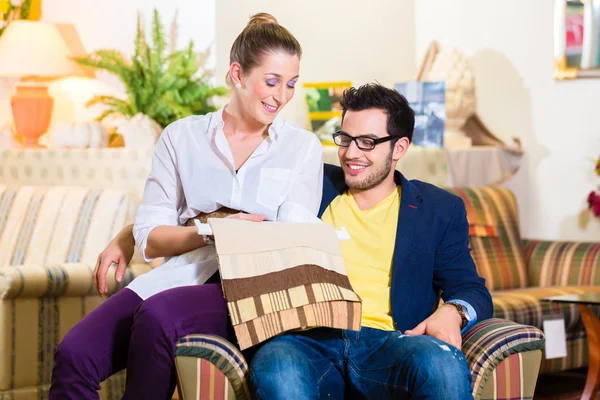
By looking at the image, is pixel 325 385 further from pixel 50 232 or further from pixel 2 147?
pixel 2 147

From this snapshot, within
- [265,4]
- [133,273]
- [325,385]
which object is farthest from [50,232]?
[325,385]

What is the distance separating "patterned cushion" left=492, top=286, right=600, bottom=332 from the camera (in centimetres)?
368

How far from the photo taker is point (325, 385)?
2.19 metres

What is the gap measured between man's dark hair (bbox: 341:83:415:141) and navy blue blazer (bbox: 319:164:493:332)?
0.51ft

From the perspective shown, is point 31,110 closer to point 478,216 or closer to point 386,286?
point 478,216

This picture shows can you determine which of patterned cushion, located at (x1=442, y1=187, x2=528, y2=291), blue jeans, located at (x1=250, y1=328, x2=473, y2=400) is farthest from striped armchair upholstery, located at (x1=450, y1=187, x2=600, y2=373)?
blue jeans, located at (x1=250, y1=328, x2=473, y2=400)

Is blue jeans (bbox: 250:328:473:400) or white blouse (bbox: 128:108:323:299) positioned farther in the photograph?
white blouse (bbox: 128:108:323:299)

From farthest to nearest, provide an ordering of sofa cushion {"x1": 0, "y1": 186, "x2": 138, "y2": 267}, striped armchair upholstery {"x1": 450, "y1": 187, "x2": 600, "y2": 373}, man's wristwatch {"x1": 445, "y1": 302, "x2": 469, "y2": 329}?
striped armchair upholstery {"x1": 450, "y1": 187, "x2": 600, "y2": 373}, sofa cushion {"x1": 0, "y1": 186, "x2": 138, "y2": 267}, man's wristwatch {"x1": 445, "y1": 302, "x2": 469, "y2": 329}

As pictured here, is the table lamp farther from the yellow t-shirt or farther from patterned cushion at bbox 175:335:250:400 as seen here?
patterned cushion at bbox 175:335:250:400

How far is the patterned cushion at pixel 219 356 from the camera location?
2.05 metres

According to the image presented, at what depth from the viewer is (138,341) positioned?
204 centimetres

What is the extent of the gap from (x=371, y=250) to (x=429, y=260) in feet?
0.51

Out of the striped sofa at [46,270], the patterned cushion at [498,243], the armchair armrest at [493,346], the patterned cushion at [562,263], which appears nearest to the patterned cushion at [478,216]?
the patterned cushion at [498,243]

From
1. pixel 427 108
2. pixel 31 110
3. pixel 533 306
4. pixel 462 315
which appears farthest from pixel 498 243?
pixel 31 110
